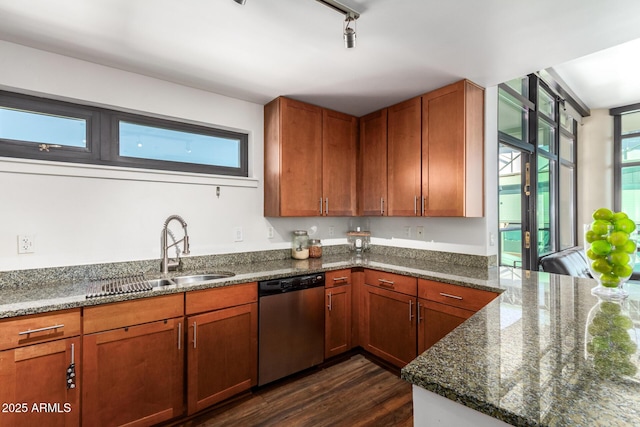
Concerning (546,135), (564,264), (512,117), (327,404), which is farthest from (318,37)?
(546,135)

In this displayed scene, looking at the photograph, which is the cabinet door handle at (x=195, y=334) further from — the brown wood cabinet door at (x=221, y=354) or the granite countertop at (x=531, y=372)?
the granite countertop at (x=531, y=372)

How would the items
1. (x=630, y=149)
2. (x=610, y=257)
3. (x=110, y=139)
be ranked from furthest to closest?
1. (x=630, y=149)
2. (x=110, y=139)
3. (x=610, y=257)

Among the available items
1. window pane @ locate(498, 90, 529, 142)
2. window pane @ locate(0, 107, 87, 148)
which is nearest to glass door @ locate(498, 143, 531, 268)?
window pane @ locate(498, 90, 529, 142)

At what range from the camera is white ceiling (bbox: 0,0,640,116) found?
154 cm

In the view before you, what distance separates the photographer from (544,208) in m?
3.71

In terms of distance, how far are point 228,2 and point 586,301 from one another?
2.25 m

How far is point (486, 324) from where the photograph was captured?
3.79 ft

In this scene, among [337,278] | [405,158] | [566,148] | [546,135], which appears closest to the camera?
[337,278]

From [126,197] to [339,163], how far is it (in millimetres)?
1876

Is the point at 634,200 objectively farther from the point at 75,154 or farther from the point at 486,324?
the point at 75,154

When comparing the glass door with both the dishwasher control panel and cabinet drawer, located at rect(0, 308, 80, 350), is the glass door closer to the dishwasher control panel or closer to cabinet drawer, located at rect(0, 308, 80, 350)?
the dishwasher control panel

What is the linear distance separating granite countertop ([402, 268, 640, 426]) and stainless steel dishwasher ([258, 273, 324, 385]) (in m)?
1.39

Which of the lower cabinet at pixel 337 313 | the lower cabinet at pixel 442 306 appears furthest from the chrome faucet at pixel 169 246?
the lower cabinet at pixel 442 306

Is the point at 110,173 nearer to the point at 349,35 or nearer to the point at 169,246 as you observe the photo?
the point at 169,246
